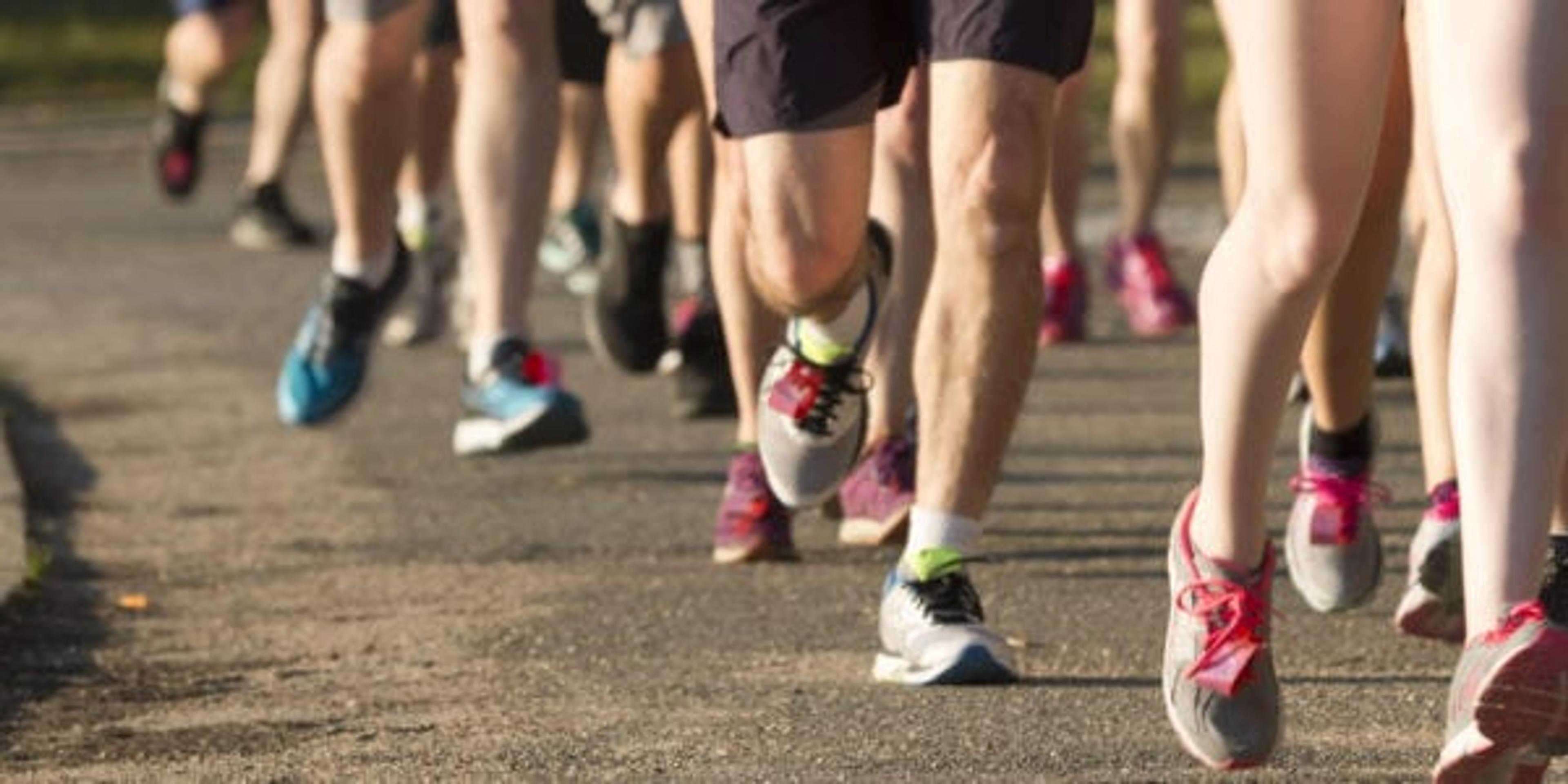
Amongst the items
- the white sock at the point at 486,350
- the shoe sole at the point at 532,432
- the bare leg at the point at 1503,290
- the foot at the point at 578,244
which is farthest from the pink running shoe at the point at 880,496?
the foot at the point at 578,244

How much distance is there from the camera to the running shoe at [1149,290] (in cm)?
1215

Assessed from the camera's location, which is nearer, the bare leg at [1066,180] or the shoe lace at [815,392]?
the shoe lace at [815,392]

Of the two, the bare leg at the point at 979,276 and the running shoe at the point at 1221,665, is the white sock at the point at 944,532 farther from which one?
the running shoe at the point at 1221,665

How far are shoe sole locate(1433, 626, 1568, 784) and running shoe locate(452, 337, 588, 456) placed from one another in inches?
171

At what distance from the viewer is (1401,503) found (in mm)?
8711

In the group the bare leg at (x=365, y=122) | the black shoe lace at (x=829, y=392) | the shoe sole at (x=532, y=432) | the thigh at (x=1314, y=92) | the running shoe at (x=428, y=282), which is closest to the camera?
the thigh at (x=1314, y=92)

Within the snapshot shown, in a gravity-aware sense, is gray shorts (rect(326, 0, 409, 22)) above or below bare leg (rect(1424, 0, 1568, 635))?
below

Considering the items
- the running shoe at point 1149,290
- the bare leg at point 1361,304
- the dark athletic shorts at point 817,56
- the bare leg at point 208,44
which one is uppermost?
the dark athletic shorts at point 817,56

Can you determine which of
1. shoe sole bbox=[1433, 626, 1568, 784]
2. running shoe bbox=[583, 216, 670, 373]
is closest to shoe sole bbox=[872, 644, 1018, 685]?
shoe sole bbox=[1433, 626, 1568, 784]

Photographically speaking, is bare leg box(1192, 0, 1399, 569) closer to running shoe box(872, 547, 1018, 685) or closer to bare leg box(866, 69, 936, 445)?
running shoe box(872, 547, 1018, 685)

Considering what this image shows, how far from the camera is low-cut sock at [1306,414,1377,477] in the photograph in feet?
23.5

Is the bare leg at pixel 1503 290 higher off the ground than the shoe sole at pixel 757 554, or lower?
higher

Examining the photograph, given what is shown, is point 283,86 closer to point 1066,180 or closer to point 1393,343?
point 1066,180

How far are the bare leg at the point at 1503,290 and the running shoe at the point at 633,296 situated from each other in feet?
17.4
